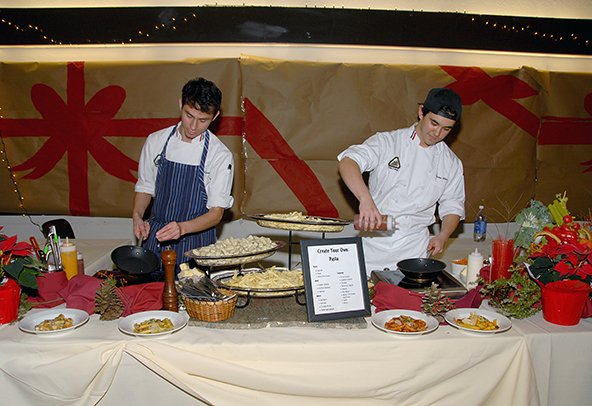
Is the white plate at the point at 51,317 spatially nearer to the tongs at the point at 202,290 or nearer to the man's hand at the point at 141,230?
the tongs at the point at 202,290

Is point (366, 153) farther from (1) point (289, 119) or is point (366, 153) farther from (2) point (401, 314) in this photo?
(1) point (289, 119)

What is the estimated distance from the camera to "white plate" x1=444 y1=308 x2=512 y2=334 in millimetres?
1667

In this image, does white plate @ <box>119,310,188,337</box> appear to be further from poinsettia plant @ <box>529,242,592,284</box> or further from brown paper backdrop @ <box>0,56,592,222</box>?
brown paper backdrop @ <box>0,56,592,222</box>

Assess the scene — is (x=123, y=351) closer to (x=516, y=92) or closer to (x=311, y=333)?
(x=311, y=333)

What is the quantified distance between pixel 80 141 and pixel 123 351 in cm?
288

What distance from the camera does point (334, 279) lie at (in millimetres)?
1751

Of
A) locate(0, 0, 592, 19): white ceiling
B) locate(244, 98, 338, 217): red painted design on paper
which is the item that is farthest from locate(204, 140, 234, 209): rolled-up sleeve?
locate(0, 0, 592, 19): white ceiling

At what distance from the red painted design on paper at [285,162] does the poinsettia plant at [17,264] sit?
7.55 feet

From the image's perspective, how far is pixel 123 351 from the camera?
158 cm

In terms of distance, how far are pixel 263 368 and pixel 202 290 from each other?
428mm

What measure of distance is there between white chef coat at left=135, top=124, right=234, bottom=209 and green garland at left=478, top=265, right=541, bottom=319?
4.98 feet

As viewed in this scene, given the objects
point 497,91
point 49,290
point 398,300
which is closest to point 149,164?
point 49,290

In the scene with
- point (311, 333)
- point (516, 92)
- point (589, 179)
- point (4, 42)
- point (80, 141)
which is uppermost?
point (4, 42)

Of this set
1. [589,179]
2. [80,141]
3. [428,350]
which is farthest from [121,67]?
[589,179]
